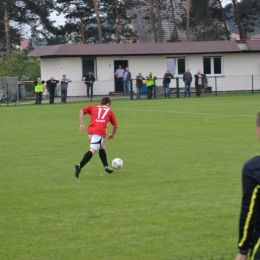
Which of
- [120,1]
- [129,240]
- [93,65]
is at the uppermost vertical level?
[120,1]

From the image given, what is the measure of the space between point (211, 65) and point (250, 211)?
1732 inches

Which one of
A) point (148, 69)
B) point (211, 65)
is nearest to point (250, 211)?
point (148, 69)

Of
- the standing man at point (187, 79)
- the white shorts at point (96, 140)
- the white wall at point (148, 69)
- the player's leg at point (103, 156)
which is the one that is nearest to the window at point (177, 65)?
the white wall at point (148, 69)

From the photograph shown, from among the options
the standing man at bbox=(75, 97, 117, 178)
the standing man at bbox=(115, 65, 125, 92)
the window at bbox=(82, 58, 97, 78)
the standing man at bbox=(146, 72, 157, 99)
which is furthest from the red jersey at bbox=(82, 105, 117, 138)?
the window at bbox=(82, 58, 97, 78)

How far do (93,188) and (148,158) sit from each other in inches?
144

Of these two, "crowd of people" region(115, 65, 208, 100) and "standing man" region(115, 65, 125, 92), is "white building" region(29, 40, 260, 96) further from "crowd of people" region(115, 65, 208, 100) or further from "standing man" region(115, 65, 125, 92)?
"crowd of people" region(115, 65, 208, 100)

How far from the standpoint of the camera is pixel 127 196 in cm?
998

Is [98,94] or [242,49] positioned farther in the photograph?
[242,49]

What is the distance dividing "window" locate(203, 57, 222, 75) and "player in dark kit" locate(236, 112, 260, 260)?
43788mm

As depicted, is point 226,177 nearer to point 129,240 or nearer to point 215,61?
point 129,240

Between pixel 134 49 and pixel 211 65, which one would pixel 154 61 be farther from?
pixel 211 65

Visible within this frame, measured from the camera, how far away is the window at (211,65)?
1875 inches

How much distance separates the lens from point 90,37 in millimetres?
63188

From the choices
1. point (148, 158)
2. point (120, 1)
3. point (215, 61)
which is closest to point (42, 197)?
point (148, 158)
